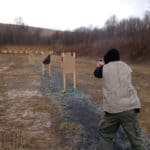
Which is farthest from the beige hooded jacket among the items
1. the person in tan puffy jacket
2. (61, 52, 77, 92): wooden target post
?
(61, 52, 77, 92): wooden target post

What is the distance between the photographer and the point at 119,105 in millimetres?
5062

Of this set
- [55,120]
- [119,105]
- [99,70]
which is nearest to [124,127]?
[119,105]

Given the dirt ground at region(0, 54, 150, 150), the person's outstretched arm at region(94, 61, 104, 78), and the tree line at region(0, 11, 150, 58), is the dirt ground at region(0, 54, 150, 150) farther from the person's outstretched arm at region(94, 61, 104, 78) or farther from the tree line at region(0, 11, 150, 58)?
the tree line at region(0, 11, 150, 58)

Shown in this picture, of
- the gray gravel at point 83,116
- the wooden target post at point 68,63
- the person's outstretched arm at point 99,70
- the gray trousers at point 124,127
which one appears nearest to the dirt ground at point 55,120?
the gray gravel at point 83,116

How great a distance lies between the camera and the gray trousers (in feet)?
16.6

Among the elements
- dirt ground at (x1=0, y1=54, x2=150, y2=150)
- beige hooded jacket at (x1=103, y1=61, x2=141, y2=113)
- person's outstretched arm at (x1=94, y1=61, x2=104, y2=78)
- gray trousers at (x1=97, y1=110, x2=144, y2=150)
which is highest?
person's outstretched arm at (x1=94, y1=61, x2=104, y2=78)

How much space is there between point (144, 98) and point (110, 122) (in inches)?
259

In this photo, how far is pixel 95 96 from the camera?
11.9 meters

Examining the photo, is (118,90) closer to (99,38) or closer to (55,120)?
(55,120)

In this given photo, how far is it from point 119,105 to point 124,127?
341 millimetres

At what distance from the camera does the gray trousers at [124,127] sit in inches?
199

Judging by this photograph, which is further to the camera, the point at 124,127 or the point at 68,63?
the point at 68,63

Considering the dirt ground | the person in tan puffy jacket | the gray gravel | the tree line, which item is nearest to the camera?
the person in tan puffy jacket

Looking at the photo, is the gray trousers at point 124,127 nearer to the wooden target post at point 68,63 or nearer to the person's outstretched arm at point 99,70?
the person's outstretched arm at point 99,70
